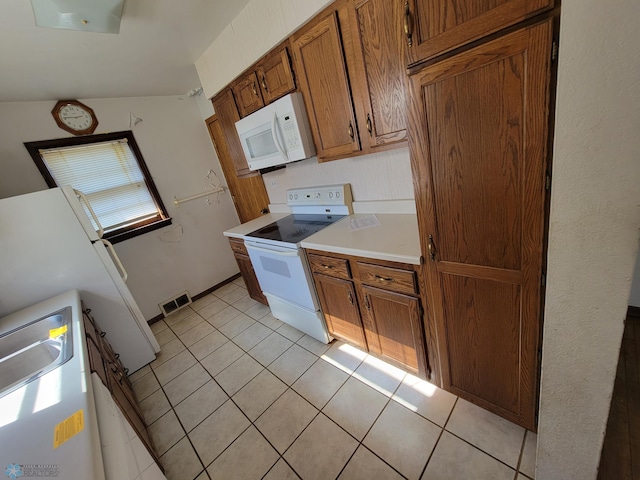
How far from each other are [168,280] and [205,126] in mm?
1997

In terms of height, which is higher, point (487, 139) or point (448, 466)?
point (487, 139)

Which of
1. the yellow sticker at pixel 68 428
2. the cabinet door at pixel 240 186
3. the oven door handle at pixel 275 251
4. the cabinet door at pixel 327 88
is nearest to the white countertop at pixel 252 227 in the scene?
the oven door handle at pixel 275 251

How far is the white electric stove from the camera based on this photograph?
5.96 ft

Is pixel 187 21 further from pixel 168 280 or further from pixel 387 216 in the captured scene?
pixel 168 280

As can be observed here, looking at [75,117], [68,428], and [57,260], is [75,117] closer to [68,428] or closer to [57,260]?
[57,260]

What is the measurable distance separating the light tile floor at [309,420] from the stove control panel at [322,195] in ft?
3.80

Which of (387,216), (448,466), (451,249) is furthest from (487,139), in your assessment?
(448,466)

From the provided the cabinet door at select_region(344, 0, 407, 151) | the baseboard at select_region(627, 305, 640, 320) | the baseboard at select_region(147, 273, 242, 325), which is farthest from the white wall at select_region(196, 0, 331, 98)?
the baseboard at select_region(627, 305, 640, 320)

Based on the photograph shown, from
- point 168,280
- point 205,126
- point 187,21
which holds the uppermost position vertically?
point 187,21

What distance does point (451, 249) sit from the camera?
3.39ft

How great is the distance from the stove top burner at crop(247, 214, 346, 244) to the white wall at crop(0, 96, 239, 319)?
4.72ft

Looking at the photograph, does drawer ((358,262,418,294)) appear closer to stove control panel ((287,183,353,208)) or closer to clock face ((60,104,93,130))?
stove control panel ((287,183,353,208))

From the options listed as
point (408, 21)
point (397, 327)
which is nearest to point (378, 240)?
point (397, 327)

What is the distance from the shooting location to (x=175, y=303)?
312 centimetres
